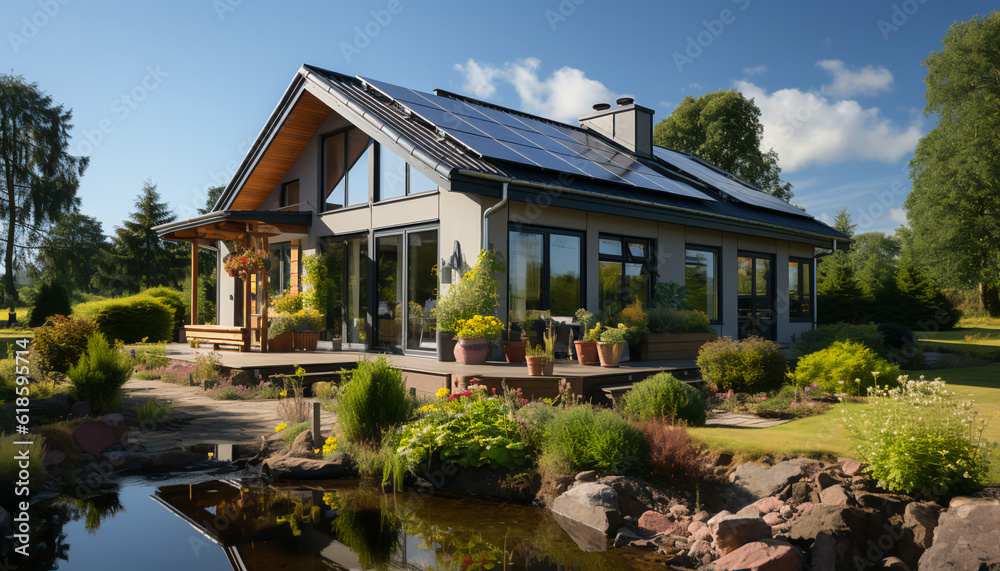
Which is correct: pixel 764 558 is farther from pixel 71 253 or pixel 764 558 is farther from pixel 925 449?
pixel 71 253

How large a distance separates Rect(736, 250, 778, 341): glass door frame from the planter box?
3.57 metres

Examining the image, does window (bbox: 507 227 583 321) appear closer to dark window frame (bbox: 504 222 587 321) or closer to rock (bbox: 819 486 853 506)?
dark window frame (bbox: 504 222 587 321)

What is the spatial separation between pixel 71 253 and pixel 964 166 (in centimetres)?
4049

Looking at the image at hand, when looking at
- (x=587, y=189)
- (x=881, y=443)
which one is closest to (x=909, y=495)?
(x=881, y=443)

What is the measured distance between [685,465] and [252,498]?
11.7 ft

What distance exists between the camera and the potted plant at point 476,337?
28.1ft

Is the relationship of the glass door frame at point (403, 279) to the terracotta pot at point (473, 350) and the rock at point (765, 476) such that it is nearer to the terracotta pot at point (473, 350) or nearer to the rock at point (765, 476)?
the terracotta pot at point (473, 350)

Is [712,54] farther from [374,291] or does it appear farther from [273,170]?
[273,170]

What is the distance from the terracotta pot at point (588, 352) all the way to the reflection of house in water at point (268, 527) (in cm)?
477

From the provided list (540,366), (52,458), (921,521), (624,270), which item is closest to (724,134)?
(624,270)

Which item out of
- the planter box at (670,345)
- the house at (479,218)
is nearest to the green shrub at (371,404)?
the house at (479,218)

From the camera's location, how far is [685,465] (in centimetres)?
501

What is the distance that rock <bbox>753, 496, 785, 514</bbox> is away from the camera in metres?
4.31

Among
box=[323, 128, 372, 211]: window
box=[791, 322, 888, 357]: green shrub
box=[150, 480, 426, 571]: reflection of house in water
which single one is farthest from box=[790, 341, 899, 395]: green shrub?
box=[323, 128, 372, 211]: window
